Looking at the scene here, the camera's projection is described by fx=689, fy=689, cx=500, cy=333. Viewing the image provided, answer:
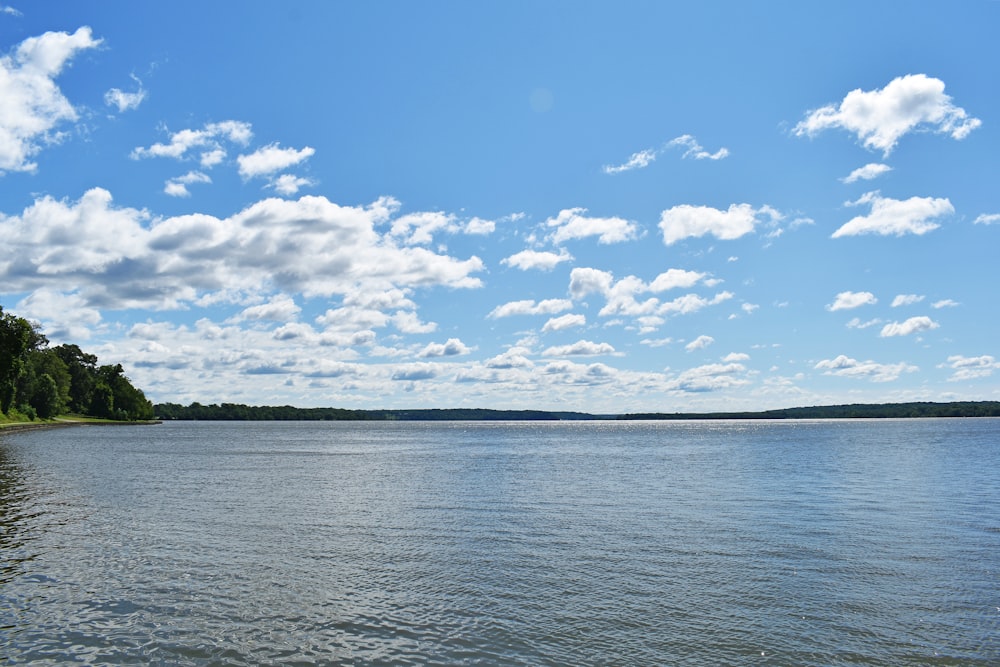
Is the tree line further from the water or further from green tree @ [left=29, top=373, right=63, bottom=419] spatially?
the water

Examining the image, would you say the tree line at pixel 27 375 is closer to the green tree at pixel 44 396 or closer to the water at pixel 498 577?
the green tree at pixel 44 396

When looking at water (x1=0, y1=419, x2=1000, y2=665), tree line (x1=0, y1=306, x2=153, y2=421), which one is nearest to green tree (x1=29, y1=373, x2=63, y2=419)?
tree line (x1=0, y1=306, x2=153, y2=421)

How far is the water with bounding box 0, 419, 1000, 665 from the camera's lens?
602 inches

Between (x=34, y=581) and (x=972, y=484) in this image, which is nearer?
(x=34, y=581)

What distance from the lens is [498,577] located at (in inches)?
831

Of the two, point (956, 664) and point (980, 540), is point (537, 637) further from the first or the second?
point (980, 540)

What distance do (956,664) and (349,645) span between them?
12924 millimetres

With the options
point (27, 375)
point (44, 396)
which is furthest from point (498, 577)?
point (44, 396)

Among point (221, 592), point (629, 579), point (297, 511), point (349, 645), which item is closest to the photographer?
point (349, 645)

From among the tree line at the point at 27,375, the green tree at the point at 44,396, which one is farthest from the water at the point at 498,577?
the green tree at the point at 44,396

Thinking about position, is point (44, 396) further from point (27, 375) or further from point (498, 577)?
point (498, 577)

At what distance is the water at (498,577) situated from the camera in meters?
15.3

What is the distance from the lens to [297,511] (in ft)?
116

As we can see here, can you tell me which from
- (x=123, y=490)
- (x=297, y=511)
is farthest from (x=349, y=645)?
(x=123, y=490)
